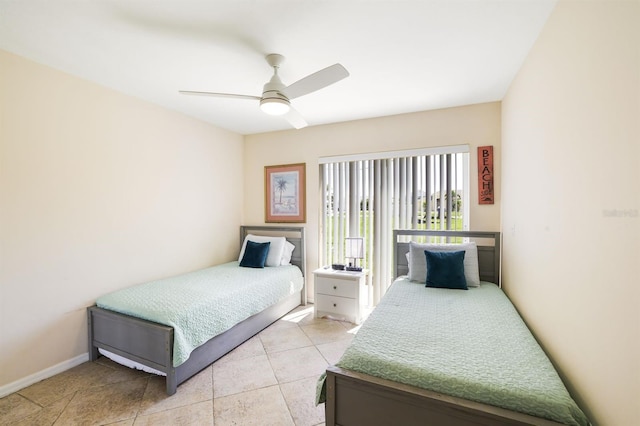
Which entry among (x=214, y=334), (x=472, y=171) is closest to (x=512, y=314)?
(x=472, y=171)

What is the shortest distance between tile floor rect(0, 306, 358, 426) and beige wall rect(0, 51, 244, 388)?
33 centimetres

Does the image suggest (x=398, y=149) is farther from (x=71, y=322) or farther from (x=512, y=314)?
(x=71, y=322)

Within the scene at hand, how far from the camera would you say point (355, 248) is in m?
3.40

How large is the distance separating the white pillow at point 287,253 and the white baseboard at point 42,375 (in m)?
2.20

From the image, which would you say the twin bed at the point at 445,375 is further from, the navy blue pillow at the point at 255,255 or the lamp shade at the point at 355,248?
the navy blue pillow at the point at 255,255

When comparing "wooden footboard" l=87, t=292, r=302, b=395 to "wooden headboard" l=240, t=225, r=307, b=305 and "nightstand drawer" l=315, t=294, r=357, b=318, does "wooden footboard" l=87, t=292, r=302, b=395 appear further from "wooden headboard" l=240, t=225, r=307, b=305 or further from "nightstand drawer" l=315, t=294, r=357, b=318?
"wooden headboard" l=240, t=225, r=307, b=305

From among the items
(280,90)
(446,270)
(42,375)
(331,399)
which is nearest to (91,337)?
(42,375)

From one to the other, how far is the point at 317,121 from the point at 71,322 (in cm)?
337

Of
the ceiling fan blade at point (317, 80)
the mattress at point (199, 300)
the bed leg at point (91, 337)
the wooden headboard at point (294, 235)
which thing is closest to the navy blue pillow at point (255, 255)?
the mattress at point (199, 300)

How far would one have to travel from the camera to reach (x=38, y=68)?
2.20 meters

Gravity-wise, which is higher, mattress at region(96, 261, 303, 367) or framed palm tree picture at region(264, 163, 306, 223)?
framed palm tree picture at region(264, 163, 306, 223)

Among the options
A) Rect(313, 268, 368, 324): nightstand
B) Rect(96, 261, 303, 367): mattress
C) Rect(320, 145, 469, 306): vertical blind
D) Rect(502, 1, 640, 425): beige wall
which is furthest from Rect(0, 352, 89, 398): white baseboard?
Rect(502, 1, 640, 425): beige wall

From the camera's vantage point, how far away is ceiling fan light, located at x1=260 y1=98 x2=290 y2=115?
2008mm

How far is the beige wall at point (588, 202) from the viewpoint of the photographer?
3.11 feet
